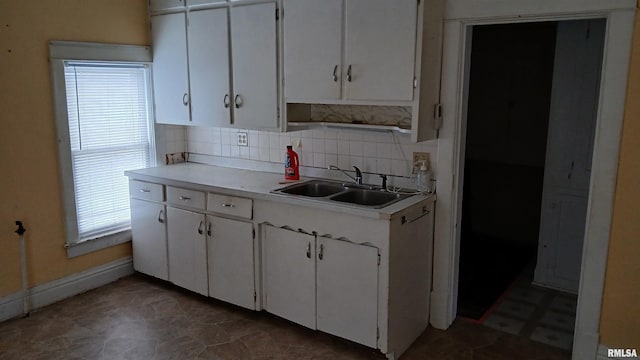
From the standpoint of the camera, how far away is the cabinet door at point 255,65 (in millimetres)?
3334

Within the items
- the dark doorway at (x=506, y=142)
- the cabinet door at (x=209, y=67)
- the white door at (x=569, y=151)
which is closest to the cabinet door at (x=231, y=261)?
the cabinet door at (x=209, y=67)

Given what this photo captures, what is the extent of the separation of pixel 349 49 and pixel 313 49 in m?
0.26

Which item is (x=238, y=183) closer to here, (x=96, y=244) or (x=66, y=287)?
(x=96, y=244)

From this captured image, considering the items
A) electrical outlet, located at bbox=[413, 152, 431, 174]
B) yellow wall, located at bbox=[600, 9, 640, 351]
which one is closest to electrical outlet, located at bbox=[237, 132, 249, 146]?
electrical outlet, located at bbox=[413, 152, 431, 174]

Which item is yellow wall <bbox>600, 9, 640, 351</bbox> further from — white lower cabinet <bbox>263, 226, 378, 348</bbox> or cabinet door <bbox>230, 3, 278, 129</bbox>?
cabinet door <bbox>230, 3, 278, 129</bbox>

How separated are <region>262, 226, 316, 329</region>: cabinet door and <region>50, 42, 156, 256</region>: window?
58.1 inches

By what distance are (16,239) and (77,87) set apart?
1117 millimetres

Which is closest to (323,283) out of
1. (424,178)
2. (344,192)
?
(344,192)

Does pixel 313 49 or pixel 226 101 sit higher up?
pixel 313 49

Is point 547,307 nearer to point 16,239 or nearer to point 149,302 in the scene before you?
point 149,302

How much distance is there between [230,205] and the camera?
133 inches

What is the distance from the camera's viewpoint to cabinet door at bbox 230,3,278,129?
Answer: 3.33 metres

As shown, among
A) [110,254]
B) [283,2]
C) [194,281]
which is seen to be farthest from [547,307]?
[110,254]

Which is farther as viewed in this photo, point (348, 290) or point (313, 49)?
point (313, 49)
